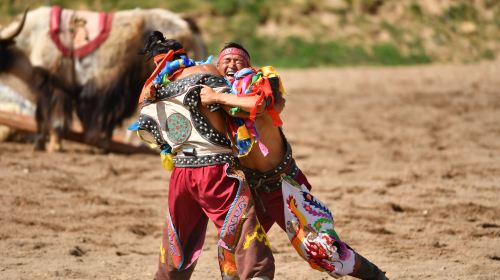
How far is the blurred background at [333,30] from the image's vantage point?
15.1 meters

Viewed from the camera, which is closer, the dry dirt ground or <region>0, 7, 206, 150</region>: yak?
the dry dirt ground

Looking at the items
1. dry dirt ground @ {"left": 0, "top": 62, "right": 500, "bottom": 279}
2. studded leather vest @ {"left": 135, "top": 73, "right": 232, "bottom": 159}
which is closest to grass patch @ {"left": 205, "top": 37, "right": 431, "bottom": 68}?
dry dirt ground @ {"left": 0, "top": 62, "right": 500, "bottom": 279}

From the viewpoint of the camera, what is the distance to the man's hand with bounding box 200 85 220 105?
3982 millimetres

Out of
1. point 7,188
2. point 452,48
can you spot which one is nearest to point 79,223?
point 7,188

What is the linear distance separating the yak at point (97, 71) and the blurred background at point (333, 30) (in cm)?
569

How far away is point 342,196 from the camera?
23.4 feet

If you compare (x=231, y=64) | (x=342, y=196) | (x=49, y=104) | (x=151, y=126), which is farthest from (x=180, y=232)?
(x=49, y=104)

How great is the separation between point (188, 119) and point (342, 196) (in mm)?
3264

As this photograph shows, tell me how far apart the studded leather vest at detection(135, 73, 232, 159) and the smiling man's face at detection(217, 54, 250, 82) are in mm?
97

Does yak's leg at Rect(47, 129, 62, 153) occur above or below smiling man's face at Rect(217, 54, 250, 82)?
below

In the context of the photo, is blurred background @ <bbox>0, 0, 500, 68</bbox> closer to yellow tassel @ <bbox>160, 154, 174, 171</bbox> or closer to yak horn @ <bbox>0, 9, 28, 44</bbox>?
yak horn @ <bbox>0, 9, 28, 44</bbox>

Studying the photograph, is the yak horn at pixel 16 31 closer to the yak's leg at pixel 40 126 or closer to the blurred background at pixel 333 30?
the yak's leg at pixel 40 126

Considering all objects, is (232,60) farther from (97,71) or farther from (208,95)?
(97,71)

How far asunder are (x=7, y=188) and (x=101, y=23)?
8.07ft
